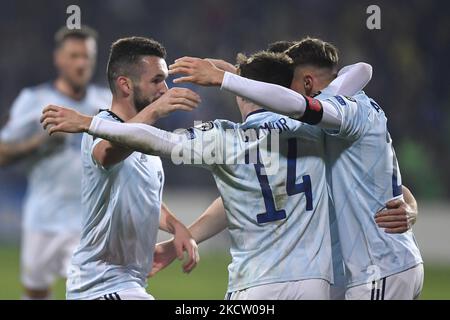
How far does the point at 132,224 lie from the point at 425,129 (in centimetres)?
871

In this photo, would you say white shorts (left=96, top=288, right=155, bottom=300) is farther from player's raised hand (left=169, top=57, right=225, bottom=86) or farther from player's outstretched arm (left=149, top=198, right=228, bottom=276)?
player's raised hand (left=169, top=57, right=225, bottom=86)

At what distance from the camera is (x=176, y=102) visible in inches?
174

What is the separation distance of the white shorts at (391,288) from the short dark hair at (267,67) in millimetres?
1101

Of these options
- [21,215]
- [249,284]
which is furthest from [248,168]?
[21,215]

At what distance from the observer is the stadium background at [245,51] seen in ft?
40.6

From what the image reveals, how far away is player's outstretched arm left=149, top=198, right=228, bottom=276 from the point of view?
5.21 m

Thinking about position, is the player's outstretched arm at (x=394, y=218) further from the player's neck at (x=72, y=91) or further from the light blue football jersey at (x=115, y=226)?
the player's neck at (x=72, y=91)

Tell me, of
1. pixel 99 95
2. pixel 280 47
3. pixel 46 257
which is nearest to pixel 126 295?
pixel 280 47

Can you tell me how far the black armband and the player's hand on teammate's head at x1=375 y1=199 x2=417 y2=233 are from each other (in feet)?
2.31

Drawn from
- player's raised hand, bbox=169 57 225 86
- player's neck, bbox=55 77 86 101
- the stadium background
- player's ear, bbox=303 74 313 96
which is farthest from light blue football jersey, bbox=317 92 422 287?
the stadium background

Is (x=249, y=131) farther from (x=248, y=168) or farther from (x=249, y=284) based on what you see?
(x=249, y=284)

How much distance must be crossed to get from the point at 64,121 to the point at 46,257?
4.74 m

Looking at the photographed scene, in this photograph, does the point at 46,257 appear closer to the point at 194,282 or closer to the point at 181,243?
the point at 194,282
